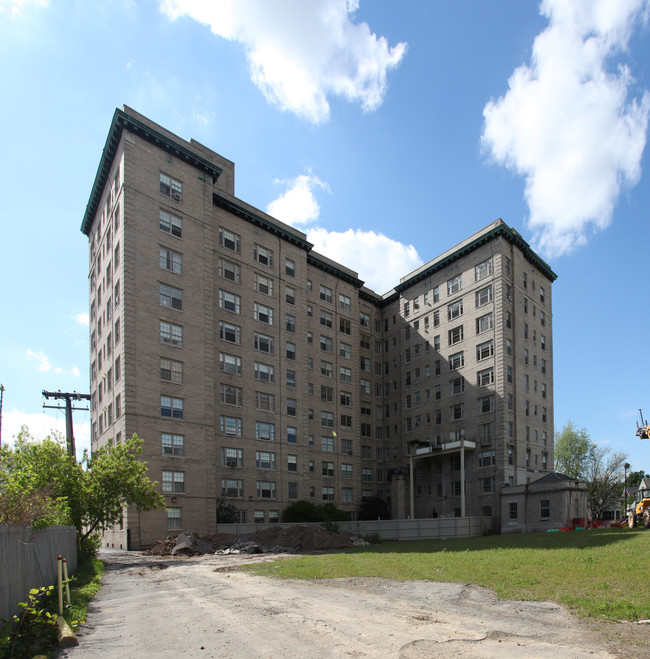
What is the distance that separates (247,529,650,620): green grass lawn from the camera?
13.8 metres

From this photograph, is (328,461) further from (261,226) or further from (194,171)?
(194,171)

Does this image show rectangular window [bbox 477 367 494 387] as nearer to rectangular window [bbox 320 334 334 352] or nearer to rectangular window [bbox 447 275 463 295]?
rectangular window [bbox 447 275 463 295]

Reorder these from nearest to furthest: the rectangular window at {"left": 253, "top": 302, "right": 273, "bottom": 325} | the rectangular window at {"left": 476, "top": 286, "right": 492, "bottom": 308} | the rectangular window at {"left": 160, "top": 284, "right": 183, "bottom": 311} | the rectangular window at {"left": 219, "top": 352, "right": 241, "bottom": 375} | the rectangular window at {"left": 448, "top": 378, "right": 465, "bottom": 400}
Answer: the rectangular window at {"left": 160, "top": 284, "right": 183, "bottom": 311}
the rectangular window at {"left": 219, "top": 352, "right": 241, "bottom": 375}
the rectangular window at {"left": 253, "top": 302, "right": 273, "bottom": 325}
the rectangular window at {"left": 476, "top": 286, "right": 492, "bottom": 308}
the rectangular window at {"left": 448, "top": 378, "right": 465, "bottom": 400}

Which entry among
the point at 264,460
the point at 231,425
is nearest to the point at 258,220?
the point at 231,425

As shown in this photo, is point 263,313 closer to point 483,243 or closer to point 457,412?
point 457,412

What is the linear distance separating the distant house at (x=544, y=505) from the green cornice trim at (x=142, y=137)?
4151 centimetres

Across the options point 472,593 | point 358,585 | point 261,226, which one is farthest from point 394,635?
point 261,226

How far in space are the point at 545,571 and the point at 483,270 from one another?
4489 cm

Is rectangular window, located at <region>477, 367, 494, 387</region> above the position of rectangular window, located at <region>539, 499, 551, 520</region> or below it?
above

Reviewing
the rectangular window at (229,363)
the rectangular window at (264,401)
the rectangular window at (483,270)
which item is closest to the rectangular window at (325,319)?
the rectangular window at (264,401)

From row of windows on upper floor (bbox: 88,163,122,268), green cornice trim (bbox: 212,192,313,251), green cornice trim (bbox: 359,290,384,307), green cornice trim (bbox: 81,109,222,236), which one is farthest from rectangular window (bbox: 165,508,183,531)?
green cornice trim (bbox: 359,290,384,307)

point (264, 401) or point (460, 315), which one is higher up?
point (460, 315)

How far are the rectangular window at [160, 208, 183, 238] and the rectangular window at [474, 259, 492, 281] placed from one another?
104 ft

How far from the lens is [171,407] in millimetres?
44812
